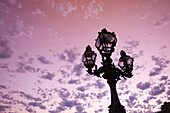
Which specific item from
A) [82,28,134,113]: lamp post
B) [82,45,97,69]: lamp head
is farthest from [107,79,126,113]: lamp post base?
[82,45,97,69]: lamp head

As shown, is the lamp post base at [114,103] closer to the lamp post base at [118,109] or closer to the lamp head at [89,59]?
the lamp post base at [118,109]

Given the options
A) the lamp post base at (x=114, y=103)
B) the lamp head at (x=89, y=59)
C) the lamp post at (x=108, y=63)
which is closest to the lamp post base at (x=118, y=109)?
the lamp post base at (x=114, y=103)

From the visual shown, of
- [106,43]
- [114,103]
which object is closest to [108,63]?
[106,43]

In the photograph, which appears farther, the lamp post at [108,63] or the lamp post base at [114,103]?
the lamp post at [108,63]

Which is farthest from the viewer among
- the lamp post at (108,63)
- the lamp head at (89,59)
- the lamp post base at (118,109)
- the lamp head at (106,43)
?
the lamp head at (89,59)

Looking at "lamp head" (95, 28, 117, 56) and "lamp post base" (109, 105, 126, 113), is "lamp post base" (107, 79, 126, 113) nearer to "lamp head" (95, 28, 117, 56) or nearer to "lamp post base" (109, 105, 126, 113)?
"lamp post base" (109, 105, 126, 113)

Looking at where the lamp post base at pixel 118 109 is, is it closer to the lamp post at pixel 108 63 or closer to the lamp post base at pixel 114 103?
the lamp post base at pixel 114 103

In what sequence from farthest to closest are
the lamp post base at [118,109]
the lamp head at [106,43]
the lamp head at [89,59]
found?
1. the lamp head at [89,59]
2. the lamp head at [106,43]
3. the lamp post base at [118,109]

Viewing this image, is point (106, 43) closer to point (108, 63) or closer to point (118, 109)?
point (108, 63)

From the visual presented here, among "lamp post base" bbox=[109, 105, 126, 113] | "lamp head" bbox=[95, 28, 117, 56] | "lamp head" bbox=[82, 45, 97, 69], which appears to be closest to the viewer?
"lamp post base" bbox=[109, 105, 126, 113]

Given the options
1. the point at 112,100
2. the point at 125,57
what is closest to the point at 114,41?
the point at 125,57

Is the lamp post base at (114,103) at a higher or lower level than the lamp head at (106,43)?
lower

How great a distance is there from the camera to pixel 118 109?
3.94 metres

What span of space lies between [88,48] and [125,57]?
4.88ft
